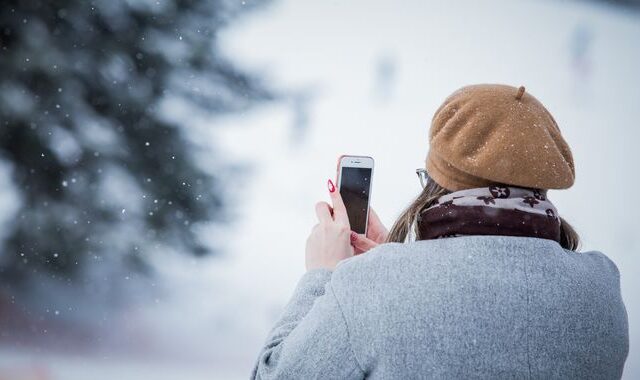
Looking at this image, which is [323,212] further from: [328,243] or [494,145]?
[494,145]

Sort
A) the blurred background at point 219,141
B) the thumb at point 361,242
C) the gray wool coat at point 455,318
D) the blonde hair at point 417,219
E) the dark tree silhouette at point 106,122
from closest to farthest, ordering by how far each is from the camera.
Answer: the gray wool coat at point 455,318, the blonde hair at point 417,219, the thumb at point 361,242, the blurred background at point 219,141, the dark tree silhouette at point 106,122

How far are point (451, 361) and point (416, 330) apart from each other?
2.1 inches

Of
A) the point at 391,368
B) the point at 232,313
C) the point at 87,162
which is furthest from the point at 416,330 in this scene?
the point at 87,162

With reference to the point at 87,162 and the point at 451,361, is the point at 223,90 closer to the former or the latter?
the point at 87,162

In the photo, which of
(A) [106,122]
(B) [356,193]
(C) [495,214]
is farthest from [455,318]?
(A) [106,122]

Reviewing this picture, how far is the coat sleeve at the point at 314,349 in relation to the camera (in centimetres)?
69

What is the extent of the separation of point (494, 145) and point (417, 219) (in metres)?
0.15

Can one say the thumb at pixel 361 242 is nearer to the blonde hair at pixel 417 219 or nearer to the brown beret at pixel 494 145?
the blonde hair at pixel 417 219

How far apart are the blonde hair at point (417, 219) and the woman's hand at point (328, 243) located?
0.27 ft

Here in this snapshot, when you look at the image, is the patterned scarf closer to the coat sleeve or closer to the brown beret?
the brown beret

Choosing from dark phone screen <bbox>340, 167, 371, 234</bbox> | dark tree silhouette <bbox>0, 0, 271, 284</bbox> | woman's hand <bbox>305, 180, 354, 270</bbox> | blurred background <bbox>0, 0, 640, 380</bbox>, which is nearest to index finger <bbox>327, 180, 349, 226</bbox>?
woman's hand <bbox>305, 180, 354, 270</bbox>

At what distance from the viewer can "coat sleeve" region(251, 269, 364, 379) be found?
69 cm

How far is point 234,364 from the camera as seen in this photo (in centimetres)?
218

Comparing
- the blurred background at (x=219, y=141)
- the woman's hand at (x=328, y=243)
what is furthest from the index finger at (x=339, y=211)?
the blurred background at (x=219, y=141)
